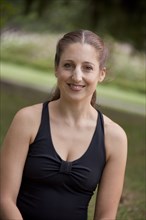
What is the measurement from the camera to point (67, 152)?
Answer: 2219mm

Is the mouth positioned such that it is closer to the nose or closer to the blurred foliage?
the nose

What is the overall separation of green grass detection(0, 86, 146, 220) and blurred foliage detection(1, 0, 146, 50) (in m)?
6.09

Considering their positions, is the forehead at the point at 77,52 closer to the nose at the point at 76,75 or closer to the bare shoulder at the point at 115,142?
the nose at the point at 76,75

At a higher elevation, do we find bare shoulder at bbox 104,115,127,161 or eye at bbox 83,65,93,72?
eye at bbox 83,65,93,72

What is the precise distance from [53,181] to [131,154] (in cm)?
414

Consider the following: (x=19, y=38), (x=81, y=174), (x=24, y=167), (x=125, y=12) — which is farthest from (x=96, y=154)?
(x=19, y=38)

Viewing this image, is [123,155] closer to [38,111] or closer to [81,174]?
[81,174]

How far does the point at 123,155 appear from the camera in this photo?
7.47 feet

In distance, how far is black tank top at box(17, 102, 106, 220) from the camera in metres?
2.18

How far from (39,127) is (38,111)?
74mm

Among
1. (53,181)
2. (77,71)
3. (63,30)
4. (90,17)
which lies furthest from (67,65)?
(63,30)

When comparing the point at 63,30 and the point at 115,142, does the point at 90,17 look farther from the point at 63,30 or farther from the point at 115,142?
the point at 115,142

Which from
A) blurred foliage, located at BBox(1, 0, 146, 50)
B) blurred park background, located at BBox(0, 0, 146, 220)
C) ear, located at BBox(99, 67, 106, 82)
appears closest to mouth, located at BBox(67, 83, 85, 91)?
ear, located at BBox(99, 67, 106, 82)

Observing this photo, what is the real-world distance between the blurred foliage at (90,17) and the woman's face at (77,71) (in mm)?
13120
